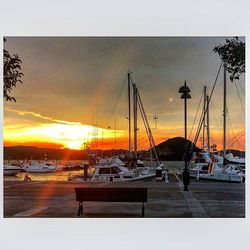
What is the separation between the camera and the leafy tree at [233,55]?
417 inches

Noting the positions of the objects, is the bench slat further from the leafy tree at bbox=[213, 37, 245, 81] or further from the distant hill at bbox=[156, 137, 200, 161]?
the leafy tree at bbox=[213, 37, 245, 81]

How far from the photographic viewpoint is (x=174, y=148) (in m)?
12.2

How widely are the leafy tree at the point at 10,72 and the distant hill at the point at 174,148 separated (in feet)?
9.44

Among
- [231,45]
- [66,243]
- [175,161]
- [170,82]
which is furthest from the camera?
[175,161]

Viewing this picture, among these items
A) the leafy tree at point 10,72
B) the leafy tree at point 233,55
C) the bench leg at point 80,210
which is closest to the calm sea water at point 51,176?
the leafy tree at point 10,72

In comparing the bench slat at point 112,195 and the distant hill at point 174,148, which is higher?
the distant hill at point 174,148

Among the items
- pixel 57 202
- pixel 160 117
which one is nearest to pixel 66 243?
pixel 57 202

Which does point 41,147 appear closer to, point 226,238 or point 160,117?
point 160,117

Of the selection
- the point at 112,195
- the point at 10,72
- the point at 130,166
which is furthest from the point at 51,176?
the point at 112,195

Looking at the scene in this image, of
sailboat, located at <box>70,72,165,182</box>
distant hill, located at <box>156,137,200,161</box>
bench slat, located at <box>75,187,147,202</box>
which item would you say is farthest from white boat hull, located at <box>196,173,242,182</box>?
bench slat, located at <box>75,187,147,202</box>

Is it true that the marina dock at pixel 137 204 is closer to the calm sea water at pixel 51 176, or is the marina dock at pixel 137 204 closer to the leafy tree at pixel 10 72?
the calm sea water at pixel 51 176

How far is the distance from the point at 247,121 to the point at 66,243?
138 inches

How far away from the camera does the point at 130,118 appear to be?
38.7ft

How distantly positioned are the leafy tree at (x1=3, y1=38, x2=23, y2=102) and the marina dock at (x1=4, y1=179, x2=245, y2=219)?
71.0 inches
